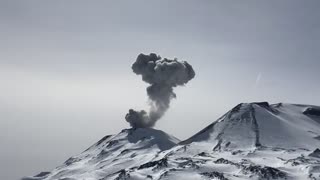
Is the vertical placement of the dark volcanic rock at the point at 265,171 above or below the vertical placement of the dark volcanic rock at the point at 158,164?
below

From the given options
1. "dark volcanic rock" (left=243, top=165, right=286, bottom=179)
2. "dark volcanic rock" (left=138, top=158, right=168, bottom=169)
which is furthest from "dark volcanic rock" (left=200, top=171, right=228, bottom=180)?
"dark volcanic rock" (left=138, top=158, right=168, bottom=169)

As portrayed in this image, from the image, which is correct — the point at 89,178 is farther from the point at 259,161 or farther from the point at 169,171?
the point at 259,161

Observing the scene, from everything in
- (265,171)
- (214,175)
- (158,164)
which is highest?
(158,164)

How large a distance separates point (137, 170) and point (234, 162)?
35255mm

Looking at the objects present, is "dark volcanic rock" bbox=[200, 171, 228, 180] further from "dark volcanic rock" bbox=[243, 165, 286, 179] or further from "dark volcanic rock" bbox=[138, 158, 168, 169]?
"dark volcanic rock" bbox=[138, 158, 168, 169]

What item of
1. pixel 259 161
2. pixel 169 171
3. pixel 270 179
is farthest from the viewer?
pixel 259 161

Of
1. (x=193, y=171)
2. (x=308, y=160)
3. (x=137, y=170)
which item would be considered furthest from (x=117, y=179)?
(x=308, y=160)

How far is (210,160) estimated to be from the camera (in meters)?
195

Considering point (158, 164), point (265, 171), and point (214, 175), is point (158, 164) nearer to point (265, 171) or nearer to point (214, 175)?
point (214, 175)

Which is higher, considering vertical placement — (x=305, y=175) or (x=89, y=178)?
(x=89, y=178)

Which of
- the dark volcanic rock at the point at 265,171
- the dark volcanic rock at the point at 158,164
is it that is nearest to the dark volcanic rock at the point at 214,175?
the dark volcanic rock at the point at 265,171

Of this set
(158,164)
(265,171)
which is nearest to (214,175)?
(265,171)

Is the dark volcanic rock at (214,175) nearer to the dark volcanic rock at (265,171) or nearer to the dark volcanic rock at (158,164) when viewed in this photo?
the dark volcanic rock at (265,171)

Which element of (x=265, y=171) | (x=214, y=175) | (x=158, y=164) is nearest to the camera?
(x=214, y=175)
